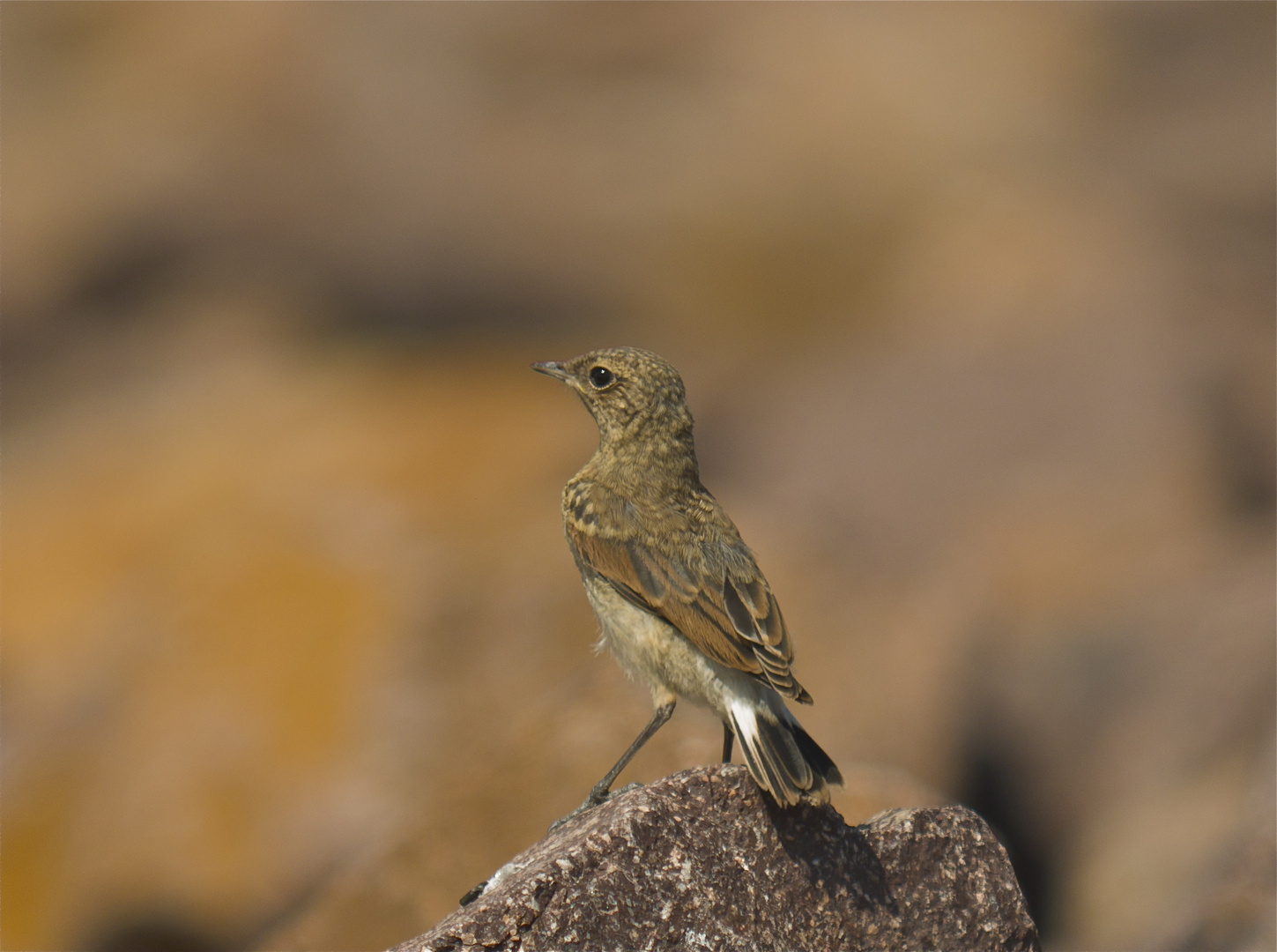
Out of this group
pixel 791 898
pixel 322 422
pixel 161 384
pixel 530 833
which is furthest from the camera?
pixel 161 384

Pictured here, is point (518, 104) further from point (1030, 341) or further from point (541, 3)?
point (1030, 341)

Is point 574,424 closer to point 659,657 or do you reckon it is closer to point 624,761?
point 624,761

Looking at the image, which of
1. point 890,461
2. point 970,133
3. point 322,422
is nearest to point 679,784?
point 890,461

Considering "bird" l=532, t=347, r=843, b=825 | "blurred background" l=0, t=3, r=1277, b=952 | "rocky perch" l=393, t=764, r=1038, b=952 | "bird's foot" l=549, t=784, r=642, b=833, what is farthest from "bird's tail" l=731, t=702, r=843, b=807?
"blurred background" l=0, t=3, r=1277, b=952

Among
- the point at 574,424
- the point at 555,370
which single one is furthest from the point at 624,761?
the point at 574,424

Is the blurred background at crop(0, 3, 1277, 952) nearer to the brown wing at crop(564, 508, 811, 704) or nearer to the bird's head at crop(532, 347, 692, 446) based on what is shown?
the brown wing at crop(564, 508, 811, 704)

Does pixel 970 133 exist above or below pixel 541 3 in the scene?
below

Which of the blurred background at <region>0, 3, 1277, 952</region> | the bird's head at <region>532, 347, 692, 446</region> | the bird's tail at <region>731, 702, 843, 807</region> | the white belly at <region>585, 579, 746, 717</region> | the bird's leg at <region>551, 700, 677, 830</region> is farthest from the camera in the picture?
the blurred background at <region>0, 3, 1277, 952</region>
